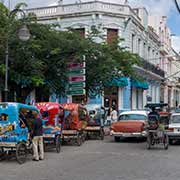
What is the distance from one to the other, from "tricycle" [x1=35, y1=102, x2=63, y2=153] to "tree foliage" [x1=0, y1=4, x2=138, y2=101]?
299 centimetres

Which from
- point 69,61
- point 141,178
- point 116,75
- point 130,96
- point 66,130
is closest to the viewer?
point 141,178

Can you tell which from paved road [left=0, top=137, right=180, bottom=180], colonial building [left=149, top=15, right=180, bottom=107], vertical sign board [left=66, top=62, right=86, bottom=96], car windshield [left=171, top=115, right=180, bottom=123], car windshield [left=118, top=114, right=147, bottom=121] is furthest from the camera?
colonial building [left=149, top=15, right=180, bottom=107]

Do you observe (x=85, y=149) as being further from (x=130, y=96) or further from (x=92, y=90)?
(x=130, y=96)

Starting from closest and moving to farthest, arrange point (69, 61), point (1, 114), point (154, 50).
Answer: point (1, 114), point (69, 61), point (154, 50)

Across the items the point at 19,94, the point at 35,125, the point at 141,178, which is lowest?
the point at 141,178

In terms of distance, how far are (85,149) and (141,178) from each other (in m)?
7.48

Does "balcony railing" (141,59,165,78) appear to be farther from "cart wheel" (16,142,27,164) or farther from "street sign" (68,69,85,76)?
"cart wheel" (16,142,27,164)

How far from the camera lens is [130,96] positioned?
40.6 m

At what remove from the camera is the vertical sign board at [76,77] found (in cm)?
2367

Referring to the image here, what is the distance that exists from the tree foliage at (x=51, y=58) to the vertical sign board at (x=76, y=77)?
0.34 m

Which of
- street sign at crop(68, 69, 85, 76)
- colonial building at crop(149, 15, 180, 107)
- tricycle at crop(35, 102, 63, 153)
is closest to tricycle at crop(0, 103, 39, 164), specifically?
tricycle at crop(35, 102, 63, 153)

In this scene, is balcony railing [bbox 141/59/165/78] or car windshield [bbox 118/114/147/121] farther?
balcony railing [bbox 141/59/165/78]

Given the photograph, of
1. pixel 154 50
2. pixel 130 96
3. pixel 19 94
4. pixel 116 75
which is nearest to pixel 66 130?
pixel 19 94

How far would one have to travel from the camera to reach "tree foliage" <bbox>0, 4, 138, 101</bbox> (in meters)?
21.2
